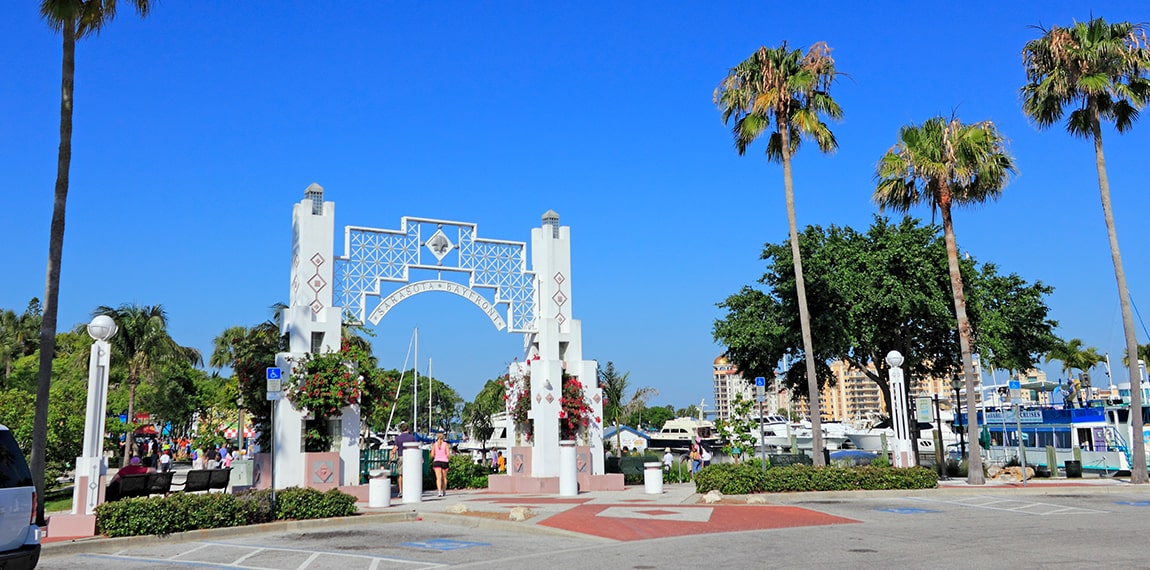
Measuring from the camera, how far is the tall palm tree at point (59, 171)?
15.4 metres

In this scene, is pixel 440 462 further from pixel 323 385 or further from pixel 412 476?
pixel 323 385

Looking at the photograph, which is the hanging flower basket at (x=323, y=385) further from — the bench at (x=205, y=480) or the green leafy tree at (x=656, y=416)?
the green leafy tree at (x=656, y=416)

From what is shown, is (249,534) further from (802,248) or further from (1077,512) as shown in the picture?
(802,248)

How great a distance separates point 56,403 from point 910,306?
98.4 ft

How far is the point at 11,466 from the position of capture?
28.1ft

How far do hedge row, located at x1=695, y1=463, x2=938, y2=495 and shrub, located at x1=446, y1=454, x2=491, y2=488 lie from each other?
7502 mm

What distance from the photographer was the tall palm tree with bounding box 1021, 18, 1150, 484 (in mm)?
24312

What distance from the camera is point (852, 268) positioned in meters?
32.6

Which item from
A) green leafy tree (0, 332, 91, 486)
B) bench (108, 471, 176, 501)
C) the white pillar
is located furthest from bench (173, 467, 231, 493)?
the white pillar

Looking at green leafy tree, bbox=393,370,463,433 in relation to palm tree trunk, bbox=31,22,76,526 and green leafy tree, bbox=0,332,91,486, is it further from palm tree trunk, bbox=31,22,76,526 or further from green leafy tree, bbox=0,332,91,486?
palm tree trunk, bbox=31,22,76,526

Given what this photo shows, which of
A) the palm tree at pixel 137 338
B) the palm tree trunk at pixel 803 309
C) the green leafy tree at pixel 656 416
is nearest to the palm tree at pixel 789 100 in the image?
the palm tree trunk at pixel 803 309

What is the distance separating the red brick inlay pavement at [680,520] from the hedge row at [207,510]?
160 inches

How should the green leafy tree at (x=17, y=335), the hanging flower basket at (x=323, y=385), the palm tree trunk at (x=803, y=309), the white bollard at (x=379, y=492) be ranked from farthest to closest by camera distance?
the green leafy tree at (x=17, y=335) → the palm tree trunk at (x=803, y=309) → the hanging flower basket at (x=323, y=385) → the white bollard at (x=379, y=492)

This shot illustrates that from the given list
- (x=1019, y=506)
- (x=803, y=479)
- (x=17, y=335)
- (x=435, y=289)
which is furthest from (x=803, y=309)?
(x=17, y=335)
